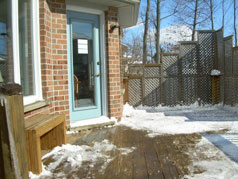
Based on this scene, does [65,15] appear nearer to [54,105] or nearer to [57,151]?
[54,105]

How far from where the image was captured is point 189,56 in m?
7.27

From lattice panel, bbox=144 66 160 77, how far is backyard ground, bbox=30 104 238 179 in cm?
323

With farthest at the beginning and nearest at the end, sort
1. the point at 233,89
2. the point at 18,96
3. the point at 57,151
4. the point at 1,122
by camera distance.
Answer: the point at 233,89
the point at 57,151
the point at 18,96
the point at 1,122

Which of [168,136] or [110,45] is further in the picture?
[110,45]

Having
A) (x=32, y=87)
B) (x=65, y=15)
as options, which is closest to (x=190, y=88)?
(x=65, y=15)

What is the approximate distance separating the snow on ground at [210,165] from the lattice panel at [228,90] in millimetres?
3953

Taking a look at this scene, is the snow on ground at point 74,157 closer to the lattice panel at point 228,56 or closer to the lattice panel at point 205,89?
the lattice panel at point 228,56

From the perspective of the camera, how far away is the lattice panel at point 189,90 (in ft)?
23.9

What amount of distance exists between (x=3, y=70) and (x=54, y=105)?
1.26 meters

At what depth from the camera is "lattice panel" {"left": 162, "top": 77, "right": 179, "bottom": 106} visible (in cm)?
734

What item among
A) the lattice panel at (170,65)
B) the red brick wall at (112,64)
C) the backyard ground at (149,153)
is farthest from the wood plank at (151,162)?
the lattice panel at (170,65)

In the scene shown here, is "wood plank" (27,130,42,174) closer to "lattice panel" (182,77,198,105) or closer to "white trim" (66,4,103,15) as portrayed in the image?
"white trim" (66,4,103,15)

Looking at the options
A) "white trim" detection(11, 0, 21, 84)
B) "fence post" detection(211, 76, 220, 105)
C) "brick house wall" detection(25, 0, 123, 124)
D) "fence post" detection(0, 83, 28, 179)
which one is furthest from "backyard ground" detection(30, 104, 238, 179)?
"fence post" detection(211, 76, 220, 105)

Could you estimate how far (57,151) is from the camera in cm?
290
